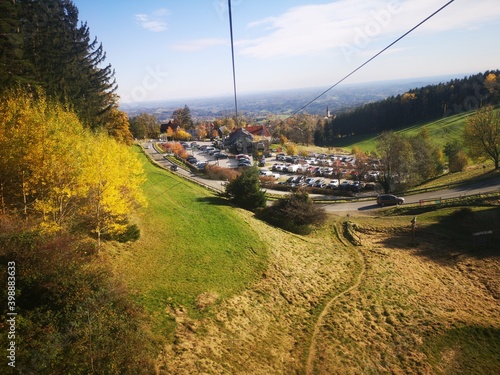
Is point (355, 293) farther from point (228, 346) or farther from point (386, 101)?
point (386, 101)

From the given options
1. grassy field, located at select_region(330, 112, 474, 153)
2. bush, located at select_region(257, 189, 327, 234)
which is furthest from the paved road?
grassy field, located at select_region(330, 112, 474, 153)

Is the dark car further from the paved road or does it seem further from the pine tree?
the pine tree

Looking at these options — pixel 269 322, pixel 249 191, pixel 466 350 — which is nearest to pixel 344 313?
pixel 269 322

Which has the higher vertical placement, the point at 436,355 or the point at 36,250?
the point at 36,250

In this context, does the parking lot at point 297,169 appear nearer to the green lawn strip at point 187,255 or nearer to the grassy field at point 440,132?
the green lawn strip at point 187,255

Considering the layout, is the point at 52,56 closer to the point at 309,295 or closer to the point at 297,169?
the point at 309,295

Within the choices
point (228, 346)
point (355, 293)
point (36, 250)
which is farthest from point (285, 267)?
point (36, 250)
